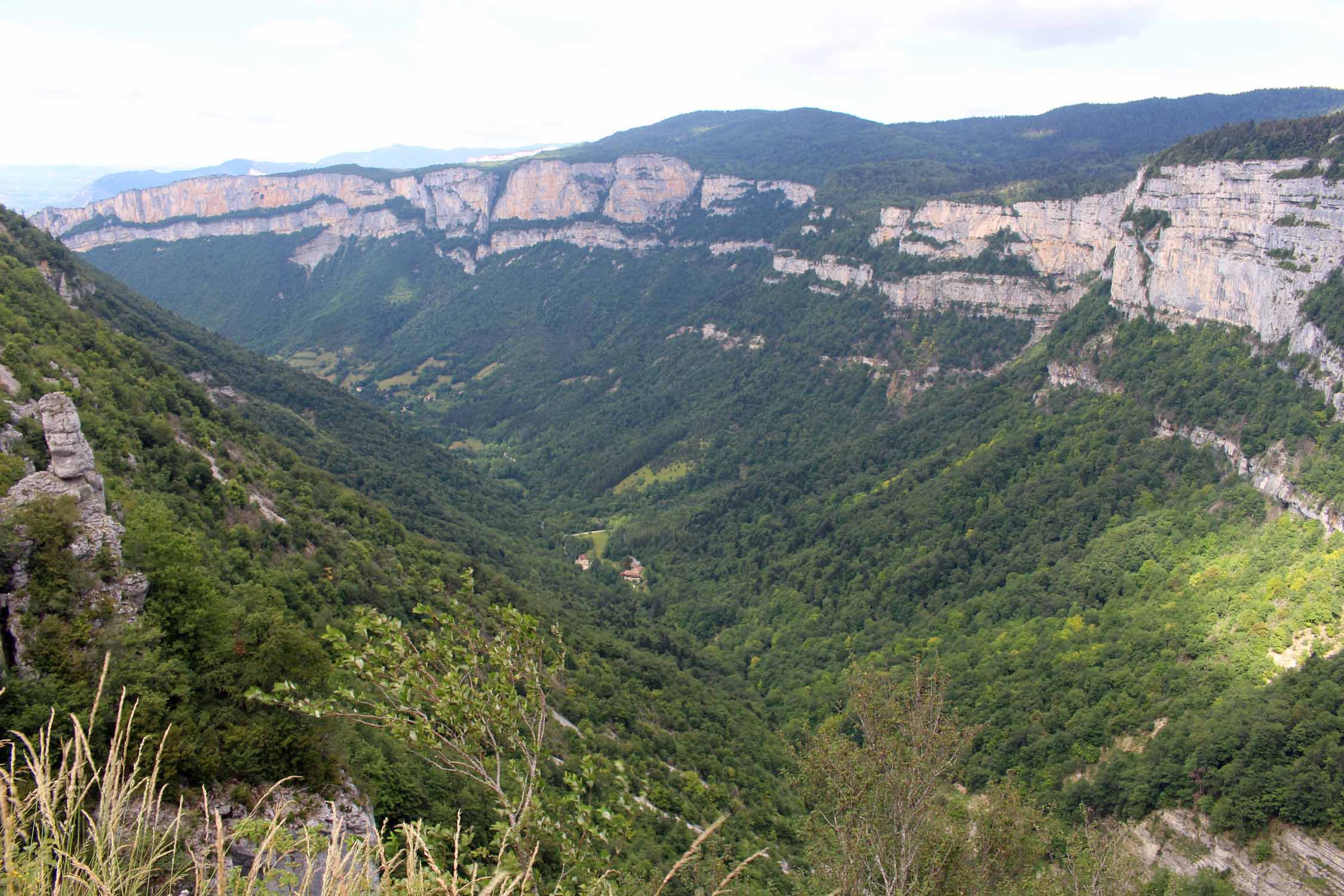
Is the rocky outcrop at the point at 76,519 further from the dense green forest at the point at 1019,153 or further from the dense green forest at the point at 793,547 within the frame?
the dense green forest at the point at 1019,153

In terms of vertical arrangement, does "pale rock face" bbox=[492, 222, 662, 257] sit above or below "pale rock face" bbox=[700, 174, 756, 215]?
below

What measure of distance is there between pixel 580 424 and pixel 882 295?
5006 cm

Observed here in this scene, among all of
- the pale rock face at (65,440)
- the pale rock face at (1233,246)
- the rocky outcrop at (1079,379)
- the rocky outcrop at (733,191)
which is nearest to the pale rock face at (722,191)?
the rocky outcrop at (733,191)

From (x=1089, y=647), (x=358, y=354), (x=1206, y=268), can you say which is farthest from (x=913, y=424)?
(x=358, y=354)

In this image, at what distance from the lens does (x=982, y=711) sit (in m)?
44.6

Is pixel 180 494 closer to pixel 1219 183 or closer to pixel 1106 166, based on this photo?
pixel 1219 183

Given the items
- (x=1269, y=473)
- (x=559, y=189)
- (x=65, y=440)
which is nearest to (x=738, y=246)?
(x=559, y=189)

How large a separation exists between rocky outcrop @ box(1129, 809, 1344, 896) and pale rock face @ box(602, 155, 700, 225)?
164 metres

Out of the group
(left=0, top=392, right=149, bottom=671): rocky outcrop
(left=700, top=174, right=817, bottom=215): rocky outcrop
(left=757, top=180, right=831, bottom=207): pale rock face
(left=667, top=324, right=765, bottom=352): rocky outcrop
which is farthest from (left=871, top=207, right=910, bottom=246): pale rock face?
(left=0, top=392, right=149, bottom=671): rocky outcrop

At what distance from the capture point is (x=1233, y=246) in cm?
6222

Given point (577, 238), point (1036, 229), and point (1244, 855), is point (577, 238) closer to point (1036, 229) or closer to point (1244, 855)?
point (1036, 229)

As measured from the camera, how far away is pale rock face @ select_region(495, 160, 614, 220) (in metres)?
186

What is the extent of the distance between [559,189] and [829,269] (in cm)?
9043

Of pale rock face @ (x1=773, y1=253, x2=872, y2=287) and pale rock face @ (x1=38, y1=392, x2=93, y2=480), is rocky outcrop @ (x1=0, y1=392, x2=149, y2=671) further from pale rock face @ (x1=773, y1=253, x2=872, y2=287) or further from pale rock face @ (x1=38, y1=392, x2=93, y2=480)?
pale rock face @ (x1=773, y1=253, x2=872, y2=287)
